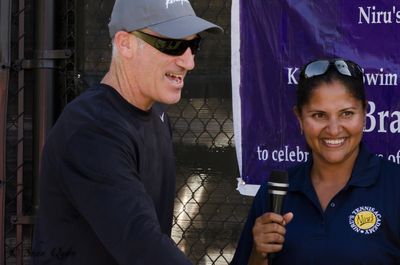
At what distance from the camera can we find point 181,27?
2.21 meters

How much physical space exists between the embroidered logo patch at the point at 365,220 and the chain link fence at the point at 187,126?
4.80ft

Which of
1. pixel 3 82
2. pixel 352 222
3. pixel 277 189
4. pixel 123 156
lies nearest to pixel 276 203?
pixel 277 189

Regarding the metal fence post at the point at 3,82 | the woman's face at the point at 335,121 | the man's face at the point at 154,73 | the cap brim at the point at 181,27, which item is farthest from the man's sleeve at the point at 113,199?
the metal fence post at the point at 3,82

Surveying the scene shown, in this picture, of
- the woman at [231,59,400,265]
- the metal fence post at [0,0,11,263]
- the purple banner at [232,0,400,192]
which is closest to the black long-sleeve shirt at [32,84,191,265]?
the woman at [231,59,400,265]

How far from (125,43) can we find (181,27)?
18 centimetres

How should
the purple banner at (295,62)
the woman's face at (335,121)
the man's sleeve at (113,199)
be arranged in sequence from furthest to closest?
the purple banner at (295,62) < the woman's face at (335,121) < the man's sleeve at (113,199)

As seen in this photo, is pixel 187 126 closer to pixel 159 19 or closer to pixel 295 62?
pixel 295 62

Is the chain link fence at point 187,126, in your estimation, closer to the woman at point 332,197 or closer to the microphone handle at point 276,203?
the woman at point 332,197

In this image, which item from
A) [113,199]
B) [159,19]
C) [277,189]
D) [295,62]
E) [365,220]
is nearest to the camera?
[113,199]

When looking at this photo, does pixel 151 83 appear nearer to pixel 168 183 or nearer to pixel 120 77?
pixel 120 77

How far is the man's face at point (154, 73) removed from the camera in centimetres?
223

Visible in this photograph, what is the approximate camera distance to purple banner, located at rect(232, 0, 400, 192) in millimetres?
3535

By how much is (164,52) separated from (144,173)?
1.26ft

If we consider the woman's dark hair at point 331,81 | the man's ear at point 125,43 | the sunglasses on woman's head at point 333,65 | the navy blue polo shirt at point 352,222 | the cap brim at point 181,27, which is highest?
the cap brim at point 181,27
